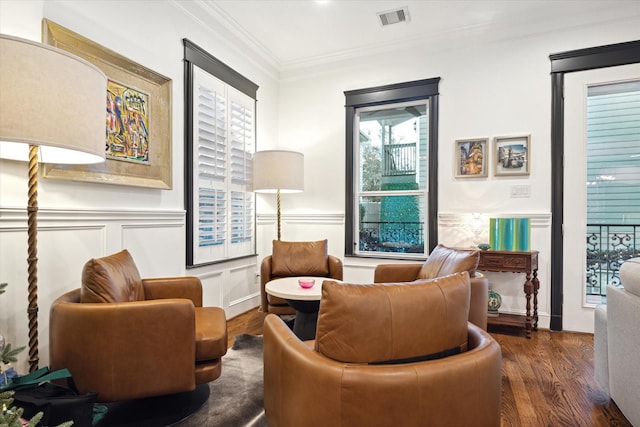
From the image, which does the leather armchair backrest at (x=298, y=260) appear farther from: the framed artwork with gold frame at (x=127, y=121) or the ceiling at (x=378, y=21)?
the ceiling at (x=378, y=21)

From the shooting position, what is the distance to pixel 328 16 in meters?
3.21

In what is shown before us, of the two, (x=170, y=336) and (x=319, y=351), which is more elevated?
(x=319, y=351)

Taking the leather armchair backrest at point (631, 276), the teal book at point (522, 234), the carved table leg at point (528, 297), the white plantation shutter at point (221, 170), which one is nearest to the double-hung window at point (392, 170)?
the teal book at point (522, 234)

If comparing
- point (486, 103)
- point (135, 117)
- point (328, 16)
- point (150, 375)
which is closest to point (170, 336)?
point (150, 375)

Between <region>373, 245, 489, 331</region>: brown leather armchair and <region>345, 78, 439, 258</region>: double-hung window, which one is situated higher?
<region>345, 78, 439, 258</region>: double-hung window

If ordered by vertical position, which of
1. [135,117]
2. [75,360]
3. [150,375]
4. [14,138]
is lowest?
[150,375]

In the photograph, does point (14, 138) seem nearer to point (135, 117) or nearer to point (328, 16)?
point (135, 117)

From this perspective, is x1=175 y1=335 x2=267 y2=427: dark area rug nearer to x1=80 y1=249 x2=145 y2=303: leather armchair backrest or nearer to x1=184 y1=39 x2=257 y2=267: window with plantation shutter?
x1=80 y1=249 x2=145 y2=303: leather armchair backrest

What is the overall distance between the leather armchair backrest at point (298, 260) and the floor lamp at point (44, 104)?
6.07 feet

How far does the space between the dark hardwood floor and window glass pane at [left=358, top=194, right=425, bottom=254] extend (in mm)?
1270

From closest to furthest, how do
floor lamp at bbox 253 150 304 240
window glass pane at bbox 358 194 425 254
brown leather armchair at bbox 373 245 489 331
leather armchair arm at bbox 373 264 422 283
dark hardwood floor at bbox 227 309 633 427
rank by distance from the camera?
dark hardwood floor at bbox 227 309 633 427, brown leather armchair at bbox 373 245 489 331, leather armchair arm at bbox 373 264 422 283, floor lamp at bbox 253 150 304 240, window glass pane at bbox 358 194 425 254

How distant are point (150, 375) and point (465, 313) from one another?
141 centimetres

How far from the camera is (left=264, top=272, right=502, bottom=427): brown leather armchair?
37.1 inches

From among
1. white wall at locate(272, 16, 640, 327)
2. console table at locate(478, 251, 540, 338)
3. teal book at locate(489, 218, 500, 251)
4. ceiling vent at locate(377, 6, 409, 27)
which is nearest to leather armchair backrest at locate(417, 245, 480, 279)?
console table at locate(478, 251, 540, 338)
